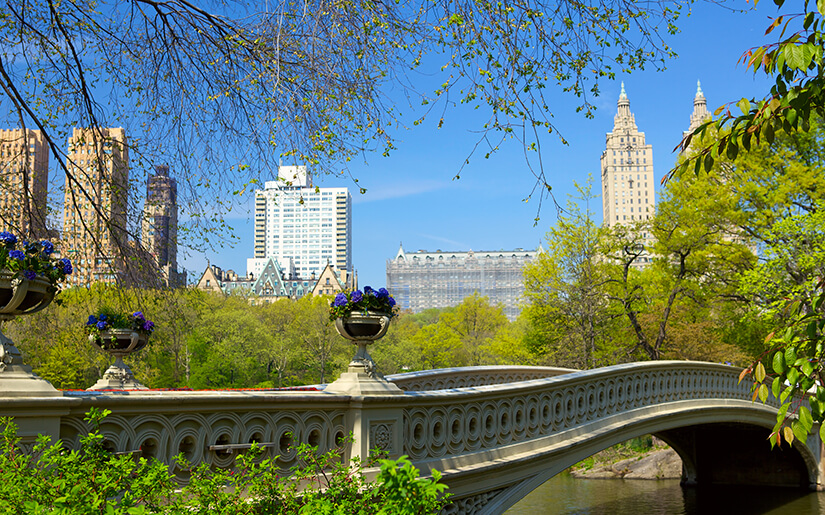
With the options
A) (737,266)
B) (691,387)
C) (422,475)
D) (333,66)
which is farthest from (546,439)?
(737,266)

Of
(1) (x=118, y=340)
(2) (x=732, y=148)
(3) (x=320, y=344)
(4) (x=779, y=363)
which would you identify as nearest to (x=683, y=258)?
(1) (x=118, y=340)

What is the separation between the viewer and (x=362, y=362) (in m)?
6.91

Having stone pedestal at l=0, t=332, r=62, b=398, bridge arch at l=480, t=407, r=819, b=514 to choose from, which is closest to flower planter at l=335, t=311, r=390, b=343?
stone pedestal at l=0, t=332, r=62, b=398

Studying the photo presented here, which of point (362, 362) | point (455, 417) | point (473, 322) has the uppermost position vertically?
point (362, 362)

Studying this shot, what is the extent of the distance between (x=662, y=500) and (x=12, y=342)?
19212mm

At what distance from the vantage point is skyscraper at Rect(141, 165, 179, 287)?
8.80 m

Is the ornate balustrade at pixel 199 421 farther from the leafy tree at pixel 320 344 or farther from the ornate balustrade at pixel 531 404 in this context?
the leafy tree at pixel 320 344

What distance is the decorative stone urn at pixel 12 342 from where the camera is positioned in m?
4.34

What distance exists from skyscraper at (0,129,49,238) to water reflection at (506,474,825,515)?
13.6 metres

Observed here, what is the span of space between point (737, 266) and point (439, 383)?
1600 cm

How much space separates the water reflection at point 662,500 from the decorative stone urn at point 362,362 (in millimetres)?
12597

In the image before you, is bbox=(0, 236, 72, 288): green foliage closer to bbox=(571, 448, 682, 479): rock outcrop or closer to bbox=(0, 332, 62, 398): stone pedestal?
bbox=(0, 332, 62, 398): stone pedestal

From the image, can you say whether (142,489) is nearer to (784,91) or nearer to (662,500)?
(784,91)

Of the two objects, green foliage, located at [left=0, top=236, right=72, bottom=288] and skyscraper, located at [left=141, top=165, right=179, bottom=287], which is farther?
skyscraper, located at [left=141, top=165, right=179, bottom=287]
